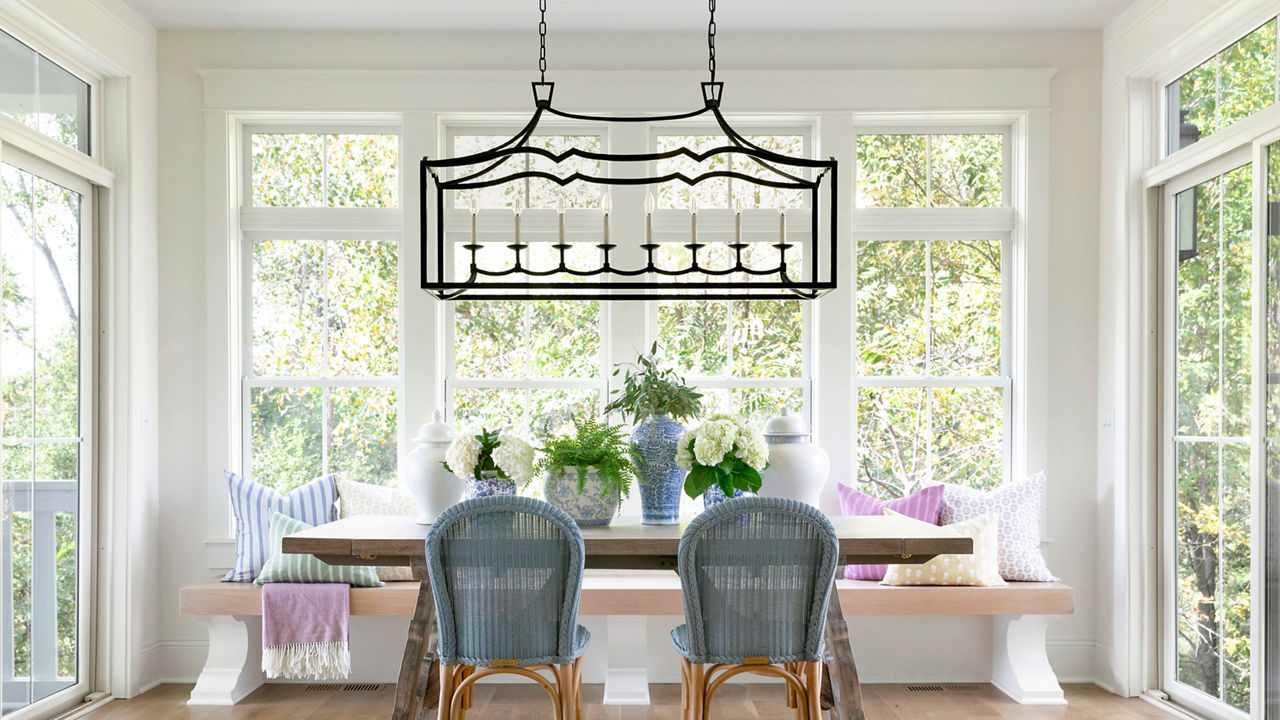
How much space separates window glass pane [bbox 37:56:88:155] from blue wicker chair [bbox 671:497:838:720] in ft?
9.67

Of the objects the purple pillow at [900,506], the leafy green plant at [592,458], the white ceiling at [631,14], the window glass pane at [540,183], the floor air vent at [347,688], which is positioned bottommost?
the floor air vent at [347,688]

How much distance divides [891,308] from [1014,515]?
1049mm

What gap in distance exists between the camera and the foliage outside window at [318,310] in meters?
4.48

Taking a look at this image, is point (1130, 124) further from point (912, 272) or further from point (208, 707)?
point (208, 707)

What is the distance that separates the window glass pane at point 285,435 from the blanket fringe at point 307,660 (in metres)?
0.86

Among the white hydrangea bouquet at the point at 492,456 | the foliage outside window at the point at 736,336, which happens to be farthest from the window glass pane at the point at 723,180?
the white hydrangea bouquet at the point at 492,456

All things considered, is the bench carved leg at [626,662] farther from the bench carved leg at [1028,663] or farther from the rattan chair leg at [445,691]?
the bench carved leg at [1028,663]

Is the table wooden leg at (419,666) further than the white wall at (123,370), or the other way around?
the white wall at (123,370)

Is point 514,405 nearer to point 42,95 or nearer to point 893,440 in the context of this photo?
point 893,440

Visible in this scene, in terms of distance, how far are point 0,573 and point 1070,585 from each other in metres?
4.22

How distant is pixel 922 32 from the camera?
4398 mm

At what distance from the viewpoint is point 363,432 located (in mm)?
4473

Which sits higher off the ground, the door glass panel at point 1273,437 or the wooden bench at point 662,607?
the door glass panel at point 1273,437

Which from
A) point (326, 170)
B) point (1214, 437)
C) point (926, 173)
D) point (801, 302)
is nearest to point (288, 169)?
point (326, 170)
